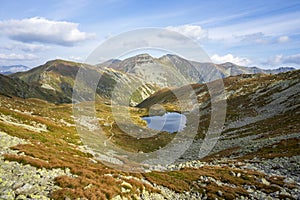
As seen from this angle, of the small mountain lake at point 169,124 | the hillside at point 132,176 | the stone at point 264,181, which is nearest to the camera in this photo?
the hillside at point 132,176

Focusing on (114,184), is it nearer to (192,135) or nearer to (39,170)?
(39,170)

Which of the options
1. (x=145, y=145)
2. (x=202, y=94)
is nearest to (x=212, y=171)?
(x=145, y=145)

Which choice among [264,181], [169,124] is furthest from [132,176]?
[169,124]

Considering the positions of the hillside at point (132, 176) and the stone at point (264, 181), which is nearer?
the hillside at point (132, 176)

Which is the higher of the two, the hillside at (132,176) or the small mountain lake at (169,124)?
the hillside at (132,176)

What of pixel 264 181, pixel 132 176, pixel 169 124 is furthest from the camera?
pixel 169 124

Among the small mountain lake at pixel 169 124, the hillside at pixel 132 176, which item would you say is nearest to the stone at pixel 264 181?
the hillside at pixel 132 176

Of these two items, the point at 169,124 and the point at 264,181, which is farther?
the point at 169,124

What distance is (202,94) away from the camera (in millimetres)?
183000

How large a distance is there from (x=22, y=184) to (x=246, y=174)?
24853 millimetres

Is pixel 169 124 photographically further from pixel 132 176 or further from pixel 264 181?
pixel 132 176

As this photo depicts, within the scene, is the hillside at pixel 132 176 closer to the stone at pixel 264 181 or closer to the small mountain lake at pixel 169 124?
the stone at pixel 264 181

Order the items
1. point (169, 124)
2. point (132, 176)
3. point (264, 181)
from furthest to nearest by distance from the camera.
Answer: point (169, 124) → point (264, 181) → point (132, 176)

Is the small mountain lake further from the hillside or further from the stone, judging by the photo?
the stone
